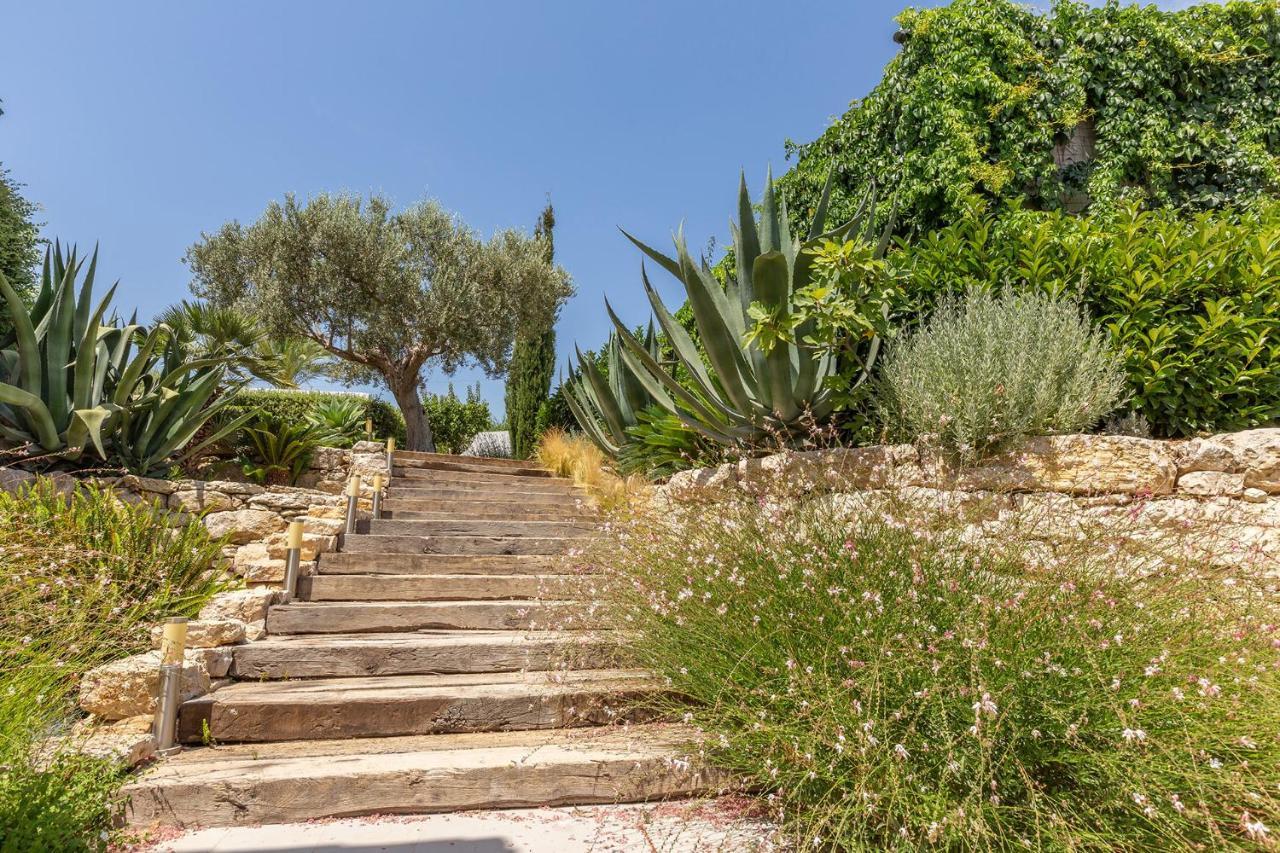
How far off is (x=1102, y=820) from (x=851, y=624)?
774mm

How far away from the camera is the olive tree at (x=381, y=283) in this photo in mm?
11609

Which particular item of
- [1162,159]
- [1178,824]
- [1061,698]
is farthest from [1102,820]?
[1162,159]

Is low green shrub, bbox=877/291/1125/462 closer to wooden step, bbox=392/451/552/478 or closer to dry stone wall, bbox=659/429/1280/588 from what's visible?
dry stone wall, bbox=659/429/1280/588

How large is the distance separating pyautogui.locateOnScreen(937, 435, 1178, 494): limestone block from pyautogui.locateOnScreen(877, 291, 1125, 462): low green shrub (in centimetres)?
14

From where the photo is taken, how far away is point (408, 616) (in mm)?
3936

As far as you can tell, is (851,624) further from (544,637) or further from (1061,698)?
(544,637)

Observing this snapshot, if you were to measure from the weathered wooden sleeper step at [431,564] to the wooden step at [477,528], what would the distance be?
0.58 meters

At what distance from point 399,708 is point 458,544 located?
7.43 feet

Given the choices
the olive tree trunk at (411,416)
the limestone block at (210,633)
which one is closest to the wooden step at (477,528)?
the limestone block at (210,633)

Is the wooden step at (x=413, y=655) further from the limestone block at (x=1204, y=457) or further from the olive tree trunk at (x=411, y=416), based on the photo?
the olive tree trunk at (x=411, y=416)

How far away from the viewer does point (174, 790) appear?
7.45ft

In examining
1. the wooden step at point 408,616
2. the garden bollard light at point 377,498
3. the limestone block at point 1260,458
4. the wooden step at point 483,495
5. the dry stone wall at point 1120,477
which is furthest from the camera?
the wooden step at point 483,495

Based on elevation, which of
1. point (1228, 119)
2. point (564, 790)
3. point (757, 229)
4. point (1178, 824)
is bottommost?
point (564, 790)

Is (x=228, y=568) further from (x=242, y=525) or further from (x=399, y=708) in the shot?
(x=399, y=708)
